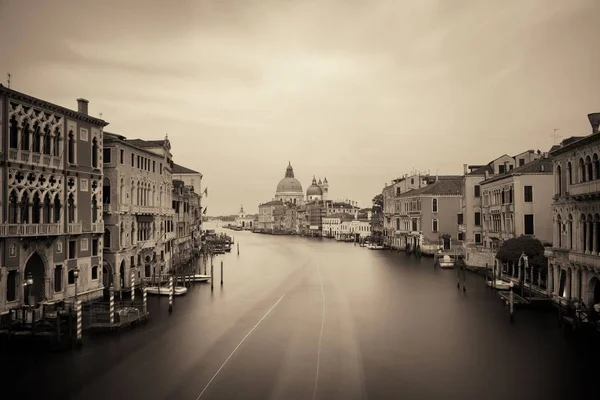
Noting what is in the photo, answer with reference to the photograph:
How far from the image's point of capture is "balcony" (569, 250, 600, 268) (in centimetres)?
2161

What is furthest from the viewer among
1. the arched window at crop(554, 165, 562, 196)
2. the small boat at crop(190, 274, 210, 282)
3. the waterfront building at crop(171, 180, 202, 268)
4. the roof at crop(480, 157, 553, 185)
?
the waterfront building at crop(171, 180, 202, 268)

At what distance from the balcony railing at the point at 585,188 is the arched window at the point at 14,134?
24.6m

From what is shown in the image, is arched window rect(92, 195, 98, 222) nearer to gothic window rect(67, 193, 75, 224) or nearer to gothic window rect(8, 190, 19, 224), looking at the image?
gothic window rect(67, 193, 75, 224)

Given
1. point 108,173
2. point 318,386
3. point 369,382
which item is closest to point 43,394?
point 318,386

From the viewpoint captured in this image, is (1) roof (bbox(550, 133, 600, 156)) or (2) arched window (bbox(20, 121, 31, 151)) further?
(2) arched window (bbox(20, 121, 31, 151))

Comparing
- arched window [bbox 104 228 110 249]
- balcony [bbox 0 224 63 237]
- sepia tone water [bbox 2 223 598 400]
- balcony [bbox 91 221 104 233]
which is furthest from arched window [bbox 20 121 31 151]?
sepia tone water [bbox 2 223 598 400]

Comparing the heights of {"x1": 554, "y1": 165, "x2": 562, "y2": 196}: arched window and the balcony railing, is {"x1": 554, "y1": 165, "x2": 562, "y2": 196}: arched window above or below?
above

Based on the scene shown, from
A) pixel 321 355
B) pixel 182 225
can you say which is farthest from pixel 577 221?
pixel 182 225

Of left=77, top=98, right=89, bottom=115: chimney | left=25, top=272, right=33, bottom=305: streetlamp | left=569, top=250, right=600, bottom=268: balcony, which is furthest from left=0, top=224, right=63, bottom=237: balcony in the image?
left=569, top=250, right=600, bottom=268: balcony

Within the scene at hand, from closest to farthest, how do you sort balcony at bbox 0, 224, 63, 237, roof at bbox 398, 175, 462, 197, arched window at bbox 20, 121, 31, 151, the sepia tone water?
the sepia tone water → balcony at bbox 0, 224, 63, 237 → arched window at bbox 20, 121, 31, 151 → roof at bbox 398, 175, 462, 197

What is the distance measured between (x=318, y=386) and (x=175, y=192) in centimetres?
3551

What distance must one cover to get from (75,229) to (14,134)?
5.71 meters

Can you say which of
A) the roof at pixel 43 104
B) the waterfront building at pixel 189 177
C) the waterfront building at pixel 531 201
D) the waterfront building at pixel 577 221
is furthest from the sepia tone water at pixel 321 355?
the waterfront building at pixel 189 177

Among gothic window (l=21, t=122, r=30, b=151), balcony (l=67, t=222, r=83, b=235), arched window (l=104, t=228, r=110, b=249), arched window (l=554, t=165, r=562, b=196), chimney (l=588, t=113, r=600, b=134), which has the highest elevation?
chimney (l=588, t=113, r=600, b=134)
